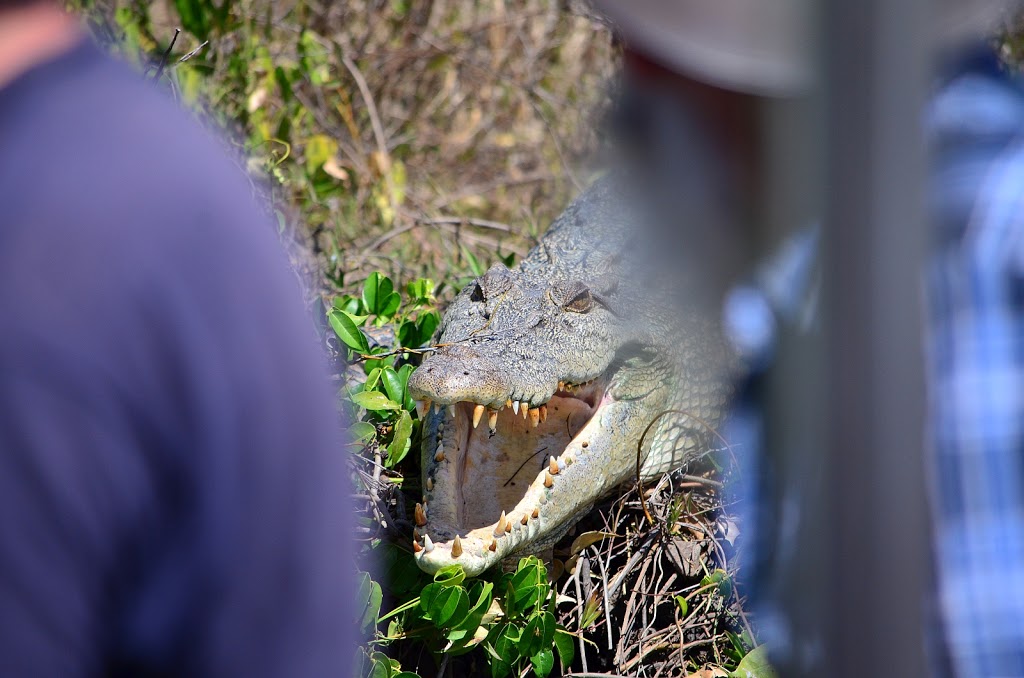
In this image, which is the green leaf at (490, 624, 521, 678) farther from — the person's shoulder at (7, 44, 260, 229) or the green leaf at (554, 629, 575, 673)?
the person's shoulder at (7, 44, 260, 229)

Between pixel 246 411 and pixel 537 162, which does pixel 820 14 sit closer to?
pixel 246 411

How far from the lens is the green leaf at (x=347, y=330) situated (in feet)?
7.27

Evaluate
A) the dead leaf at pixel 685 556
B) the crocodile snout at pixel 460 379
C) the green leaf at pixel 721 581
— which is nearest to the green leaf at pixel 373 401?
the crocodile snout at pixel 460 379

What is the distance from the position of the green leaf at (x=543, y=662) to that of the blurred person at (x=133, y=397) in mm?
1419

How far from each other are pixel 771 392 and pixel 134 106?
450 mm

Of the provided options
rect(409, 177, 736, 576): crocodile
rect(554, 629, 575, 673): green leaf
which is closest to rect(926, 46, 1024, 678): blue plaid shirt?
rect(409, 177, 736, 576): crocodile

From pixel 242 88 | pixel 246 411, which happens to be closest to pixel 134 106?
pixel 246 411

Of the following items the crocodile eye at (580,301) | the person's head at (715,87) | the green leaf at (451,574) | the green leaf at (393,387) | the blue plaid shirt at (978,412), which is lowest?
the green leaf at (451,574)

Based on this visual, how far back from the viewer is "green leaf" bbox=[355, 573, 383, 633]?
5.76 feet

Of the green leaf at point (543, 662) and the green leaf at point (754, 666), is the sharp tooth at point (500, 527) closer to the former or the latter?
the green leaf at point (543, 662)

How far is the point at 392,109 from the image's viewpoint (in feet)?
15.7

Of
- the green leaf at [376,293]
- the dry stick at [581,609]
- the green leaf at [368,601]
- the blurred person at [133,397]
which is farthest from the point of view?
the green leaf at [376,293]

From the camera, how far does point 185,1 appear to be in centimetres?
336

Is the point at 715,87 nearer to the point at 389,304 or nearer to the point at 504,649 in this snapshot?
the point at 504,649
